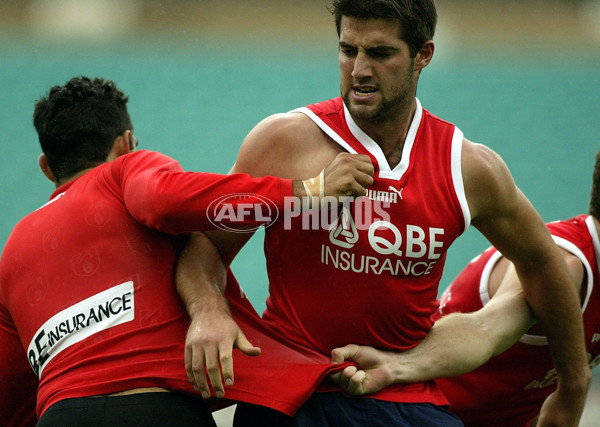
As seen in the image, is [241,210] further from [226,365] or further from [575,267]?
[575,267]

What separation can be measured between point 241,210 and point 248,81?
4.62 m

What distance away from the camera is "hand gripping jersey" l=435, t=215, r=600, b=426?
315 centimetres

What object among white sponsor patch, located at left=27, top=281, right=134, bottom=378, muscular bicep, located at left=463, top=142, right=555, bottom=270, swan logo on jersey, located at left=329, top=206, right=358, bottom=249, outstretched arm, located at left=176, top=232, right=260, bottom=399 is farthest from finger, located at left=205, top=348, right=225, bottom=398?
muscular bicep, located at left=463, top=142, right=555, bottom=270

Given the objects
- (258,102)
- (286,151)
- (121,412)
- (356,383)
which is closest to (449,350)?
(356,383)

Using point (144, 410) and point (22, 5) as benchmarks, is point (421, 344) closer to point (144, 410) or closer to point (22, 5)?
point (144, 410)

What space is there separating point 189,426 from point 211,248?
54 centimetres

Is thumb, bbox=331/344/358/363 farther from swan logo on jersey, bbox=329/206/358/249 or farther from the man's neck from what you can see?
the man's neck

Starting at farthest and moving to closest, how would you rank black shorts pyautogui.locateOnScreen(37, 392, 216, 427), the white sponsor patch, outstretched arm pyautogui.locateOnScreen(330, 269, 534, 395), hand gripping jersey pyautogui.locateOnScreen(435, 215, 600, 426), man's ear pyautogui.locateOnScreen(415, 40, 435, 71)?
hand gripping jersey pyautogui.locateOnScreen(435, 215, 600, 426)
man's ear pyautogui.locateOnScreen(415, 40, 435, 71)
outstretched arm pyautogui.locateOnScreen(330, 269, 534, 395)
the white sponsor patch
black shorts pyautogui.locateOnScreen(37, 392, 216, 427)

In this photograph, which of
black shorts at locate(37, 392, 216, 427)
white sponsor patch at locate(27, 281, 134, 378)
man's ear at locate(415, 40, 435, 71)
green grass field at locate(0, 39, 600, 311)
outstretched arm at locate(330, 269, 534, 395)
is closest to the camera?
black shorts at locate(37, 392, 216, 427)

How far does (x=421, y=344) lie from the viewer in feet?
8.58

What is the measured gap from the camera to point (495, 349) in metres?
2.82

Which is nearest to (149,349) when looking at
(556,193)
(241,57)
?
(241,57)

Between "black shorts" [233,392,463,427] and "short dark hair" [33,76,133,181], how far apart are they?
0.99 meters

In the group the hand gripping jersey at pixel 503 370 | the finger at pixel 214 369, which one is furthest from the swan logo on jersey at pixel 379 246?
the hand gripping jersey at pixel 503 370
